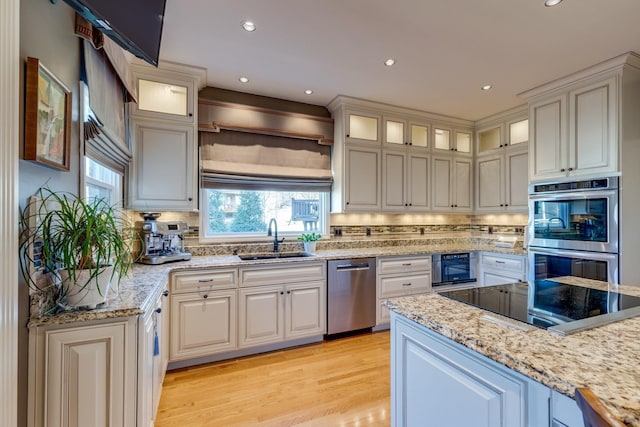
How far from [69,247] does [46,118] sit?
0.55 meters

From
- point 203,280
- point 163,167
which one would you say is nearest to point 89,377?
point 203,280

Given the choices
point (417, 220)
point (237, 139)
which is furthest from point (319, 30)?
point (417, 220)

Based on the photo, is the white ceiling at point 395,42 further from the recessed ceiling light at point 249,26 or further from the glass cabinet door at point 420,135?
the glass cabinet door at point 420,135

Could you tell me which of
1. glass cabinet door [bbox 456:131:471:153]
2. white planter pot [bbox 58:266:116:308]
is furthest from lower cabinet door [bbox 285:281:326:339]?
glass cabinet door [bbox 456:131:471:153]

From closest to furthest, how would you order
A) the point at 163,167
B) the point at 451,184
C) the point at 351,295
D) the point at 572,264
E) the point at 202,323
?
the point at 202,323 → the point at 163,167 → the point at 572,264 → the point at 351,295 → the point at 451,184

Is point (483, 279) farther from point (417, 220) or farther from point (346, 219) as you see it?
point (346, 219)

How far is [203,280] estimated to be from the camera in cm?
249

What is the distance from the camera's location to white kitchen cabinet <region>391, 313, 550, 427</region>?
0.79 m

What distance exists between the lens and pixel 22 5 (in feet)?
3.71

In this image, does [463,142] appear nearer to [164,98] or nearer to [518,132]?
[518,132]

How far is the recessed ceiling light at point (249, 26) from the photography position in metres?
2.03

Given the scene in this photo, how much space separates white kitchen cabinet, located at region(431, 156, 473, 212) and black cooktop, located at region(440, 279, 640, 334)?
2445mm

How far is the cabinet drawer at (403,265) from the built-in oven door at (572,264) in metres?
1.04

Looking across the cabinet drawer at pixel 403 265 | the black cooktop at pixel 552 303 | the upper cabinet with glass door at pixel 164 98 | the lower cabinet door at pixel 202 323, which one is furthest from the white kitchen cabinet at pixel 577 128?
the upper cabinet with glass door at pixel 164 98
